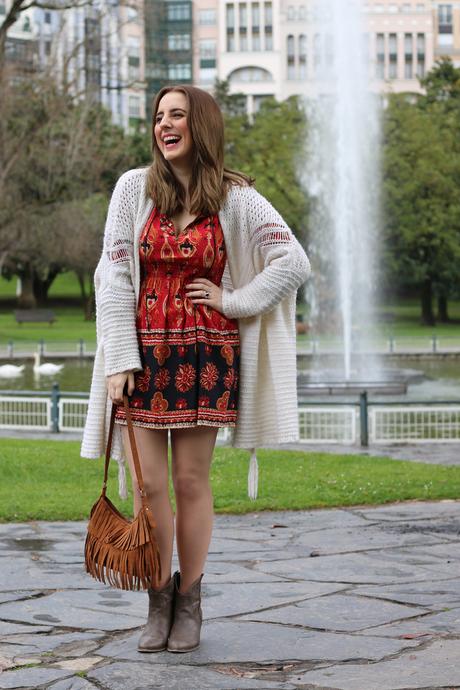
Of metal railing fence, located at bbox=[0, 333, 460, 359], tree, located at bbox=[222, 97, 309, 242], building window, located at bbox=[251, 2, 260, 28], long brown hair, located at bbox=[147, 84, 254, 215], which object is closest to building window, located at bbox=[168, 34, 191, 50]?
building window, located at bbox=[251, 2, 260, 28]

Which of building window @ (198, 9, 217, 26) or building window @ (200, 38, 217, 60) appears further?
building window @ (198, 9, 217, 26)

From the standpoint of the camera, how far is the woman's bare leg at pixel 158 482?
188 inches

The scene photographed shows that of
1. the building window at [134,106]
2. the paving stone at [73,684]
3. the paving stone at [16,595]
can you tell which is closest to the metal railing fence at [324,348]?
the paving stone at [16,595]

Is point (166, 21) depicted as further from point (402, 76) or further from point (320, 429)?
point (320, 429)

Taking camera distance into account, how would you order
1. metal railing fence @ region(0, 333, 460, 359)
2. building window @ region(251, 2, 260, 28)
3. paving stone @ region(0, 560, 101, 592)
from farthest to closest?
building window @ region(251, 2, 260, 28) → metal railing fence @ region(0, 333, 460, 359) → paving stone @ region(0, 560, 101, 592)

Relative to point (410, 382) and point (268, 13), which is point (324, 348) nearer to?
point (410, 382)

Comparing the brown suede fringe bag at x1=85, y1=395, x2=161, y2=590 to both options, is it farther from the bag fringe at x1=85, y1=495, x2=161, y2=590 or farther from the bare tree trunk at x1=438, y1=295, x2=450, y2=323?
the bare tree trunk at x1=438, y1=295, x2=450, y2=323

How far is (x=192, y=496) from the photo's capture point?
4852 millimetres

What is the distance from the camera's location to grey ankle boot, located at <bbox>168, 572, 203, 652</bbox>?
4715 millimetres

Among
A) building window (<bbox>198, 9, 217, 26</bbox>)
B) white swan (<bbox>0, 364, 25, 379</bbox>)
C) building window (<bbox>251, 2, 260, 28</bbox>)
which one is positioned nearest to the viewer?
white swan (<bbox>0, 364, 25, 379</bbox>)

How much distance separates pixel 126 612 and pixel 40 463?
20.5ft

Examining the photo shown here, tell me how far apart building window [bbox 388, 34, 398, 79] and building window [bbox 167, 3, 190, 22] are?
1784 cm

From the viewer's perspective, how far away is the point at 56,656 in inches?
183

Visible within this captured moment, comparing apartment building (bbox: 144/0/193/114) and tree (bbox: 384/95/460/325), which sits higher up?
apartment building (bbox: 144/0/193/114)
